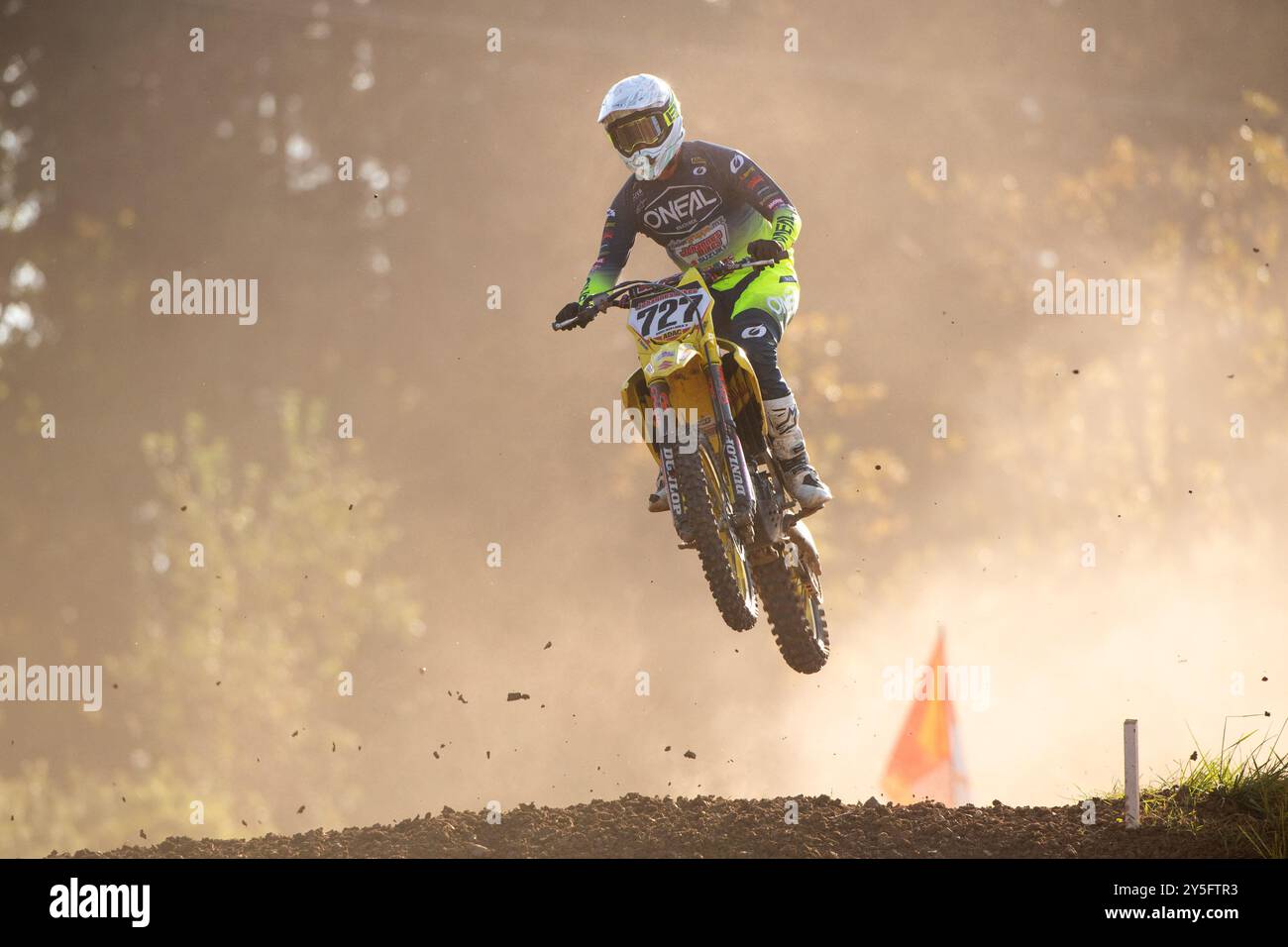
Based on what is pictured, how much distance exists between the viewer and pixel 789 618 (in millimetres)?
6887

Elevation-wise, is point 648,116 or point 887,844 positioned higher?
point 648,116

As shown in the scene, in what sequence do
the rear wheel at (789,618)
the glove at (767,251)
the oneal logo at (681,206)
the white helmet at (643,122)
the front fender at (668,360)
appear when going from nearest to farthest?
the front fender at (668,360) → the glove at (767,251) → the white helmet at (643,122) → the rear wheel at (789,618) → the oneal logo at (681,206)

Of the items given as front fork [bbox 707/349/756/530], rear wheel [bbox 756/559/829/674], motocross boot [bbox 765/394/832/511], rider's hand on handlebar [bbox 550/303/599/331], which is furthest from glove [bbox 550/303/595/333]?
rear wheel [bbox 756/559/829/674]

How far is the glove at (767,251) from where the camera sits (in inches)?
254

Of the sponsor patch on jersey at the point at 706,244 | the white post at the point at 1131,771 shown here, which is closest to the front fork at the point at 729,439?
the sponsor patch on jersey at the point at 706,244

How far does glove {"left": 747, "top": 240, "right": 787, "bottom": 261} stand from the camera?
644 cm

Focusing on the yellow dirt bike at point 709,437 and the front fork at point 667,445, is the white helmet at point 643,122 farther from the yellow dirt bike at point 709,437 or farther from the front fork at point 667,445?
the front fork at point 667,445

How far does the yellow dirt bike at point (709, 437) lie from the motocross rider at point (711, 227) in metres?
0.17

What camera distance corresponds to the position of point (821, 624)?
767cm
